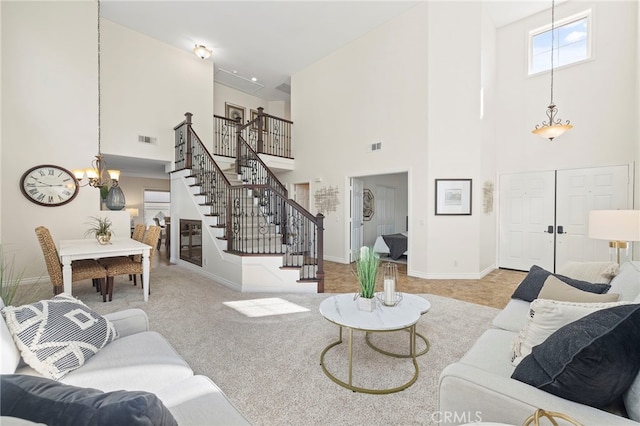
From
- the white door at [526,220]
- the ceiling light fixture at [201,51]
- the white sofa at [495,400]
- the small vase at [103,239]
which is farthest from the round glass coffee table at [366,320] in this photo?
the ceiling light fixture at [201,51]

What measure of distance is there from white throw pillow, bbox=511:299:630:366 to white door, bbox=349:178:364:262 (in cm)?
517

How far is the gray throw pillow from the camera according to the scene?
0.67m

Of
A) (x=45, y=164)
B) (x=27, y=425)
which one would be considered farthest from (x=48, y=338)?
(x=45, y=164)

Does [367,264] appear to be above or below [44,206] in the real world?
below

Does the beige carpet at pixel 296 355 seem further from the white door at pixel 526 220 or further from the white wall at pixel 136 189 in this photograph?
the white wall at pixel 136 189

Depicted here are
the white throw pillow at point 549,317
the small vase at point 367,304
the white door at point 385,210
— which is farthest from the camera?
the white door at point 385,210

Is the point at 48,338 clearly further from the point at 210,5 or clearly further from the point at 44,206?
the point at 210,5

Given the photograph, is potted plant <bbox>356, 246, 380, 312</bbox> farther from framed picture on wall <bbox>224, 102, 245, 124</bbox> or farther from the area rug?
framed picture on wall <bbox>224, 102, 245, 124</bbox>

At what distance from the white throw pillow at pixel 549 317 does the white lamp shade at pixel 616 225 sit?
6.35 feet

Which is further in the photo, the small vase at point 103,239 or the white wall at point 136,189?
the white wall at point 136,189

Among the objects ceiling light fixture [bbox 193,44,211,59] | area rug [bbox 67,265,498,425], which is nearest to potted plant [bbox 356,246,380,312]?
area rug [bbox 67,265,498,425]

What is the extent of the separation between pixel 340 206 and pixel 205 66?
17.0ft

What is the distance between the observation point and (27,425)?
606mm

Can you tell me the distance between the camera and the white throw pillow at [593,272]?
2422 millimetres
